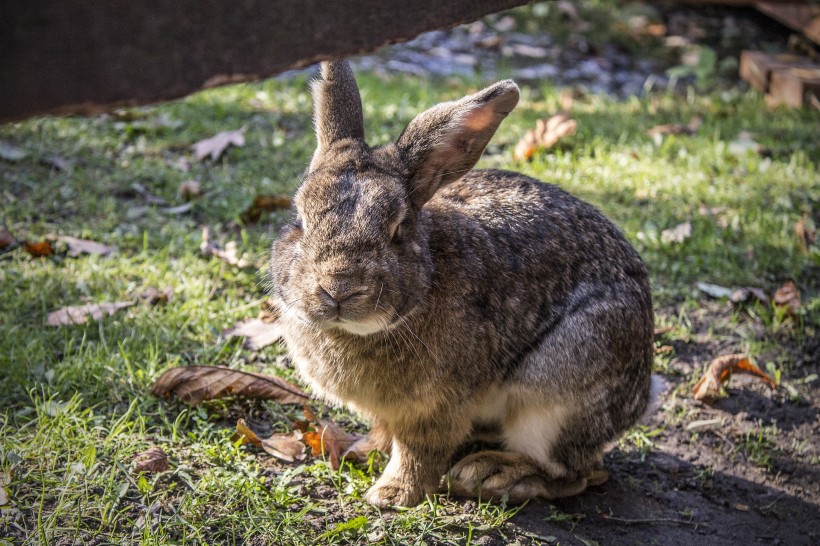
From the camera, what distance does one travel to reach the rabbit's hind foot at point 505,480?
3.09 metres

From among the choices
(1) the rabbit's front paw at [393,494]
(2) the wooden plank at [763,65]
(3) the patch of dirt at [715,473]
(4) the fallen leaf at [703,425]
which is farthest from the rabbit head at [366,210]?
(2) the wooden plank at [763,65]

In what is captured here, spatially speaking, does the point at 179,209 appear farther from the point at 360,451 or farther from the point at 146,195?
the point at 360,451

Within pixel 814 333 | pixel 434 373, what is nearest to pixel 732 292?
pixel 814 333

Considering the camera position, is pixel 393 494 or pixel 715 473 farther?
pixel 715 473

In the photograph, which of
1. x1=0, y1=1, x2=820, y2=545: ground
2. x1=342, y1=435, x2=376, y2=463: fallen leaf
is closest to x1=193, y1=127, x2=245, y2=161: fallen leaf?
x1=0, y1=1, x2=820, y2=545: ground

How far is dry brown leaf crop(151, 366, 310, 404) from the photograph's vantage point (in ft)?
10.7

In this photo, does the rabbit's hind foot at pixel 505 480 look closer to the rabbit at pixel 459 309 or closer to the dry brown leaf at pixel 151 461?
the rabbit at pixel 459 309

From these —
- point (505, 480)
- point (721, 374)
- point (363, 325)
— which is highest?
point (363, 325)

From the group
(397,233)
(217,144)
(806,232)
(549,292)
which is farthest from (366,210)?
(806,232)

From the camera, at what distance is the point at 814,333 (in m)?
4.22

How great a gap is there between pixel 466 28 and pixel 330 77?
6270 mm

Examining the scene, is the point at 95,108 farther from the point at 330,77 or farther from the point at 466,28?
the point at 466,28

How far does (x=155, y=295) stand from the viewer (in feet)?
12.8

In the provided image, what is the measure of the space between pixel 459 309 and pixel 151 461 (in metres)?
1.13
